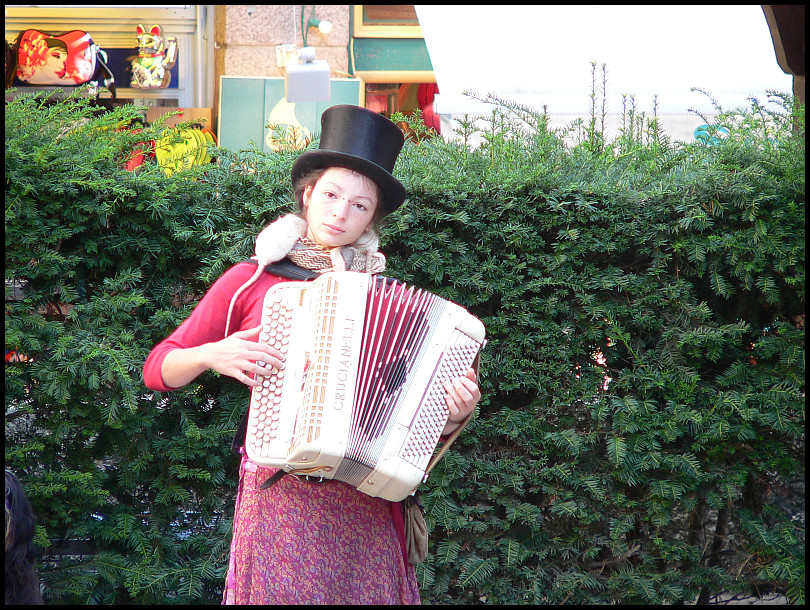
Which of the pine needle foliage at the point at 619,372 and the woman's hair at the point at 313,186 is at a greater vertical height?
the woman's hair at the point at 313,186

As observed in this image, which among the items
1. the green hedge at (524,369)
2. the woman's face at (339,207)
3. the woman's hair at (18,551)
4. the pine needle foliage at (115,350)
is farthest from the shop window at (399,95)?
the woman's hair at (18,551)

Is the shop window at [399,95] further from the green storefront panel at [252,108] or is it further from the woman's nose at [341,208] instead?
the woman's nose at [341,208]

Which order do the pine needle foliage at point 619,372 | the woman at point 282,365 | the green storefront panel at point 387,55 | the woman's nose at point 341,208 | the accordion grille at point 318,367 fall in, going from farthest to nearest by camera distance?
1. the green storefront panel at point 387,55
2. the pine needle foliage at point 619,372
3. the woman's nose at point 341,208
4. the woman at point 282,365
5. the accordion grille at point 318,367

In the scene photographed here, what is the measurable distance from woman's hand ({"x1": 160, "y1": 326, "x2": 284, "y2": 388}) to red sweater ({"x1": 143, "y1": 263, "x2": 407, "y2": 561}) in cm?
8

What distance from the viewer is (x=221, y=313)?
1.88 meters

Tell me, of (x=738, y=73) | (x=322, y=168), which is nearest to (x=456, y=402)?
(x=322, y=168)

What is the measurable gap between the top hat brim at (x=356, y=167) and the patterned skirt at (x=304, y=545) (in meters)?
0.87

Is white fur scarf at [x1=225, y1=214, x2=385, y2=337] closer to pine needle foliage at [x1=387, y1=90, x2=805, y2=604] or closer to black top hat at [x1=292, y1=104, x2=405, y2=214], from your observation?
black top hat at [x1=292, y1=104, x2=405, y2=214]

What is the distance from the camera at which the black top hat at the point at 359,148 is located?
1955 millimetres

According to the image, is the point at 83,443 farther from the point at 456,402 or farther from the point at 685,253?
the point at 685,253

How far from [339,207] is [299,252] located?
0.57 ft

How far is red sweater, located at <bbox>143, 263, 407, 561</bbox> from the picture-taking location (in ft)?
6.07

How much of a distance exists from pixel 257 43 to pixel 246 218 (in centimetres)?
412

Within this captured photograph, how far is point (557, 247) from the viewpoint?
2.83m
